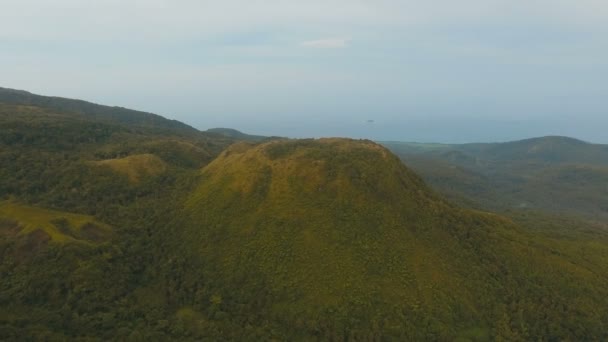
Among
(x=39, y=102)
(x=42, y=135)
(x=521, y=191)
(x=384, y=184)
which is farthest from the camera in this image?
(x=521, y=191)

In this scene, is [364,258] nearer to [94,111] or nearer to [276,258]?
[276,258]

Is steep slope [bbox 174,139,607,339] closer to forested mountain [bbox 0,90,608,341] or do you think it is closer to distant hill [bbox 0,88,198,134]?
forested mountain [bbox 0,90,608,341]

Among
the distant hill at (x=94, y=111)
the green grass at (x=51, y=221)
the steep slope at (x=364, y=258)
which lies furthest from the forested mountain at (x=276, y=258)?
the distant hill at (x=94, y=111)

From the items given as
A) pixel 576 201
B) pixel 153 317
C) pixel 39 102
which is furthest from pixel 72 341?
pixel 576 201

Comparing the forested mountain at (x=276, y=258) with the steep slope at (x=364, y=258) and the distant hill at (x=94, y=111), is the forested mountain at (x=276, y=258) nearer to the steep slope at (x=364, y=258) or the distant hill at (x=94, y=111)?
the steep slope at (x=364, y=258)

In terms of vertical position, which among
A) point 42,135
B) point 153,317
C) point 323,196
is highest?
point 42,135

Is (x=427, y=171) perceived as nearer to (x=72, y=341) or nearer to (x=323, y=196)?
(x=323, y=196)
